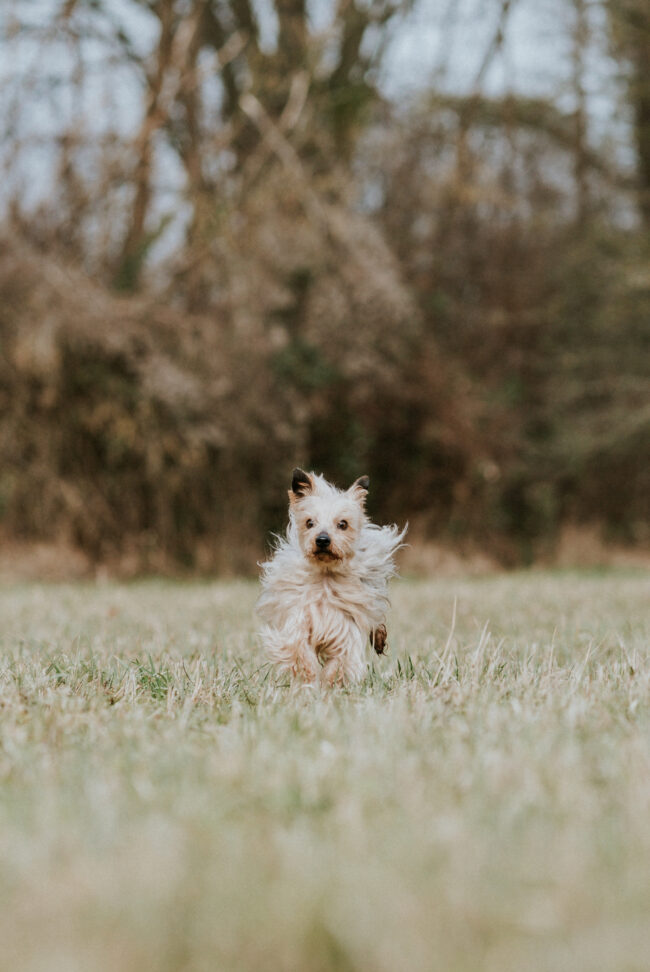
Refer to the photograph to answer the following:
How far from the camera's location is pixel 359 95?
15.2 meters

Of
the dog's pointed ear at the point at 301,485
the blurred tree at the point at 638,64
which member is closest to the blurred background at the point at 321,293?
the blurred tree at the point at 638,64

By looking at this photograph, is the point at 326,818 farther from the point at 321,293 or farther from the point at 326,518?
the point at 321,293

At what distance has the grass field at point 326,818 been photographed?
1.77 meters

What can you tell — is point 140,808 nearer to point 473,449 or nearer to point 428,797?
point 428,797

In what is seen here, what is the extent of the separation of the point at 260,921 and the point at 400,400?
41.7 feet

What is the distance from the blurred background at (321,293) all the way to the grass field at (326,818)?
331 inches

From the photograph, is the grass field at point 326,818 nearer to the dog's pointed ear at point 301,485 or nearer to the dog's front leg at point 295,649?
the dog's front leg at point 295,649

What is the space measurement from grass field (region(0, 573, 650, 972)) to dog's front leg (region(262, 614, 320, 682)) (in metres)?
0.19

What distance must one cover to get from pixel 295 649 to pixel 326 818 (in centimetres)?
231

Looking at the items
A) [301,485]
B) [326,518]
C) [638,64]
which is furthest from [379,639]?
[638,64]

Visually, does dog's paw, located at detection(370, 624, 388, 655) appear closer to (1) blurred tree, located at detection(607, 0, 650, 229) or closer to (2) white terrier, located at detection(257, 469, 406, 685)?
(2) white terrier, located at detection(257, 469, 406, 685)

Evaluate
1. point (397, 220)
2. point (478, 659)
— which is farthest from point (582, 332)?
point (478, 659)

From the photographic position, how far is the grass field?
5.82ft

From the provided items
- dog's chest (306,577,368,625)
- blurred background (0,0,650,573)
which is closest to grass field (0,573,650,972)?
dog's chest (306,577,368,625)
